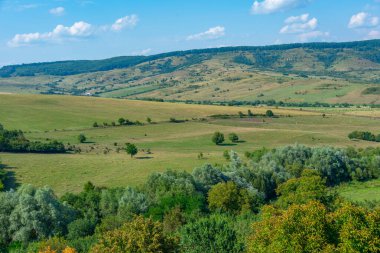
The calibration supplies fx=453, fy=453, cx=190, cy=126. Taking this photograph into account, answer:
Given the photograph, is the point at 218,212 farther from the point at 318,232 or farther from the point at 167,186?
the point at 318,232

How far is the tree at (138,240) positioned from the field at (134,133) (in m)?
41.7

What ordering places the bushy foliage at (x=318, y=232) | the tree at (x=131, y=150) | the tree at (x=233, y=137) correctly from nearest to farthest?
1. the bushy foliage at (x=318, y=232)
2. the tree at (x=131, y=150)
3. the tree at (x=233, y=137)

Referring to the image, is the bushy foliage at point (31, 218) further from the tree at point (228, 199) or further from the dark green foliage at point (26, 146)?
the dark green foliage at point (26, 146)

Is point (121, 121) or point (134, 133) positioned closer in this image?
point (134, 133)

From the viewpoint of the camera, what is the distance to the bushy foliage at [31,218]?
52875 mm

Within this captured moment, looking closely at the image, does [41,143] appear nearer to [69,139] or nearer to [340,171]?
[69,139]

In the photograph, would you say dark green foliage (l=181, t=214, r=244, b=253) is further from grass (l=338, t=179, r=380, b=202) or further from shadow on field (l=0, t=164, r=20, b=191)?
shadow on field (l=0, t=164, r=20, b=191)

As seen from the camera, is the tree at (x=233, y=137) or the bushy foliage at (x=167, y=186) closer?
the bushy foliage at (x=167, y=186)

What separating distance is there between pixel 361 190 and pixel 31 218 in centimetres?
5424

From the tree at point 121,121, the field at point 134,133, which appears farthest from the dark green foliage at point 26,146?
the tree at point 121,121

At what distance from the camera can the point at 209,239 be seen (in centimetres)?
3819

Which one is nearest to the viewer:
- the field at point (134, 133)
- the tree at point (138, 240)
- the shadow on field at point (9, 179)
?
the tree at point (138, 240)

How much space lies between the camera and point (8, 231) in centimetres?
5356

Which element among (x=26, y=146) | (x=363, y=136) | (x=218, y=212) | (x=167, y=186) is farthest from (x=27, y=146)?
(x=363, y=136)
